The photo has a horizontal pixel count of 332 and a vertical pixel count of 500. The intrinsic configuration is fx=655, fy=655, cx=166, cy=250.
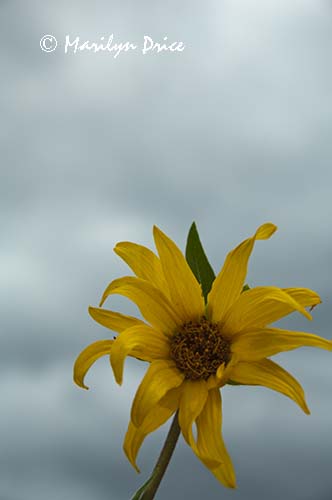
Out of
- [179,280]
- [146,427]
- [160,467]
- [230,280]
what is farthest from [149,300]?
[160,467]

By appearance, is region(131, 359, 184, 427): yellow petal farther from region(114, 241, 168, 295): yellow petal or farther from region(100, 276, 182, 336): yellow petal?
region(114, 241, 168, 295): yellow petal

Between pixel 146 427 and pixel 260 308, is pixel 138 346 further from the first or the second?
pixel 260 308

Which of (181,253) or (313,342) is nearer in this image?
(313,342)

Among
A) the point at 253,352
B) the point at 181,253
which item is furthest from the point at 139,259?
the point at 253,352

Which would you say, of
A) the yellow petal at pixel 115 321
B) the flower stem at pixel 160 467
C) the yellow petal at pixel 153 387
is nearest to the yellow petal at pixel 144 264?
the yellow petal at pixel 115 321

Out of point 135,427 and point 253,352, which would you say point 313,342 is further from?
point 135,427

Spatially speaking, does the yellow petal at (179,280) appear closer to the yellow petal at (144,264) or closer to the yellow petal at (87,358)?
the yellow petal at (144,264)

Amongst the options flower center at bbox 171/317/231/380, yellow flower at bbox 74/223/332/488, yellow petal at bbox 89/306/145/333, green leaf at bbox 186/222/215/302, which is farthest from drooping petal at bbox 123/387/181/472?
green leaf at bbox 186/222/215/302
